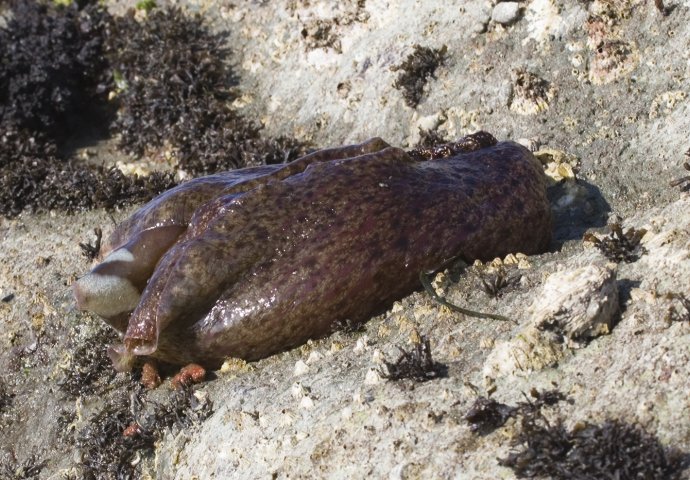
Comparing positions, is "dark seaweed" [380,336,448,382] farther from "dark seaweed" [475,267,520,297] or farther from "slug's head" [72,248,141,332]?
"slug's head" [72,248,141,332]

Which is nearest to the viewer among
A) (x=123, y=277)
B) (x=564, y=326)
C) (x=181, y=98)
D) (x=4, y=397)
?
(x=564, y=326)

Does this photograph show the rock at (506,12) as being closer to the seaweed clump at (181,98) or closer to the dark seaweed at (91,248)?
the seaweed clump at (181,98)

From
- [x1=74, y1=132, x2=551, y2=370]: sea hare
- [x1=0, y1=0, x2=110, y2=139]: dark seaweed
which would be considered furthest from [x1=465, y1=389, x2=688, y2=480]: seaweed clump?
[x1=0, y1=0, x2=110, y2=139]: dark seaweed

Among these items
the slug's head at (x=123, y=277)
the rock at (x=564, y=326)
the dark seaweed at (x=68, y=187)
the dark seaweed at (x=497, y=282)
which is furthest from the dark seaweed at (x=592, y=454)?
the dark seaweed at (x=68, y=187)

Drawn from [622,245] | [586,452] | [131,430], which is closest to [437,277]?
[622,245]

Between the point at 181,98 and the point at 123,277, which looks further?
the point at 181,98

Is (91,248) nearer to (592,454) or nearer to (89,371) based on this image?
(89,371)

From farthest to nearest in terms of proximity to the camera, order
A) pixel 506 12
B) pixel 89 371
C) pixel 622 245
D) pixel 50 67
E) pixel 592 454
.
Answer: pixel 50 67 < pixel 506 12 < pixel 89 371 < pixel 622 245 < pixel 592 454
